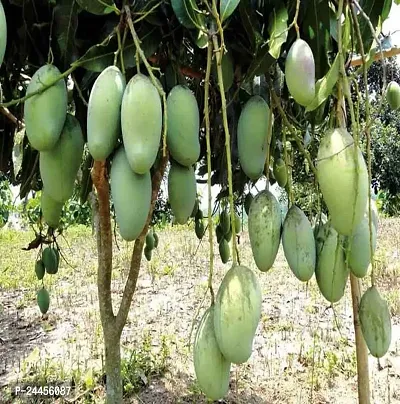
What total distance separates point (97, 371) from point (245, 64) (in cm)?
152

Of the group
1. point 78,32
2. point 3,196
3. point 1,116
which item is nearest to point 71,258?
point 1,116

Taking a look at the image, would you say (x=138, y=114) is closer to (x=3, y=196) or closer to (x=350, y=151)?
(x=350, y=151)

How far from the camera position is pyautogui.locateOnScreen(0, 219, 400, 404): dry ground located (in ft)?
6.09

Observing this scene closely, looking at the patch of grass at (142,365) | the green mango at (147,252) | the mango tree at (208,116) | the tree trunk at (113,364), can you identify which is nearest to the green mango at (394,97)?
the mango tree at (208,116)

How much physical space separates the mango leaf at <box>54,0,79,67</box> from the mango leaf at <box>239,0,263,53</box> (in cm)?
18

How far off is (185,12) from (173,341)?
1857mm

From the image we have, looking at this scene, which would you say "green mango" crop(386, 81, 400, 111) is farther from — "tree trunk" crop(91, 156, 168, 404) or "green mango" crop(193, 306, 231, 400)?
"green mango" crop(193, 306, 231, 400)

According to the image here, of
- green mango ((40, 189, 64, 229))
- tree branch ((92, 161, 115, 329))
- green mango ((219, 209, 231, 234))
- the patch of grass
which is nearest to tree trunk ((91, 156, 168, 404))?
tree branch ((92, 161, 115, 329))

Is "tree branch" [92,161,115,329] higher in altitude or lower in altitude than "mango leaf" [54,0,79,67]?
lower

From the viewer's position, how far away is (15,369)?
6.70ft

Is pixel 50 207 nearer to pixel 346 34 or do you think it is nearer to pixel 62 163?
pixel 62 163

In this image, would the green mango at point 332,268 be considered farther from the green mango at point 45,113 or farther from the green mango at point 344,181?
the green mango at point 45,113

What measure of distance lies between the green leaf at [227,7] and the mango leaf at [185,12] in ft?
0.14

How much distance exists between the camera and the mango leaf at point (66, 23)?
1.91ft
